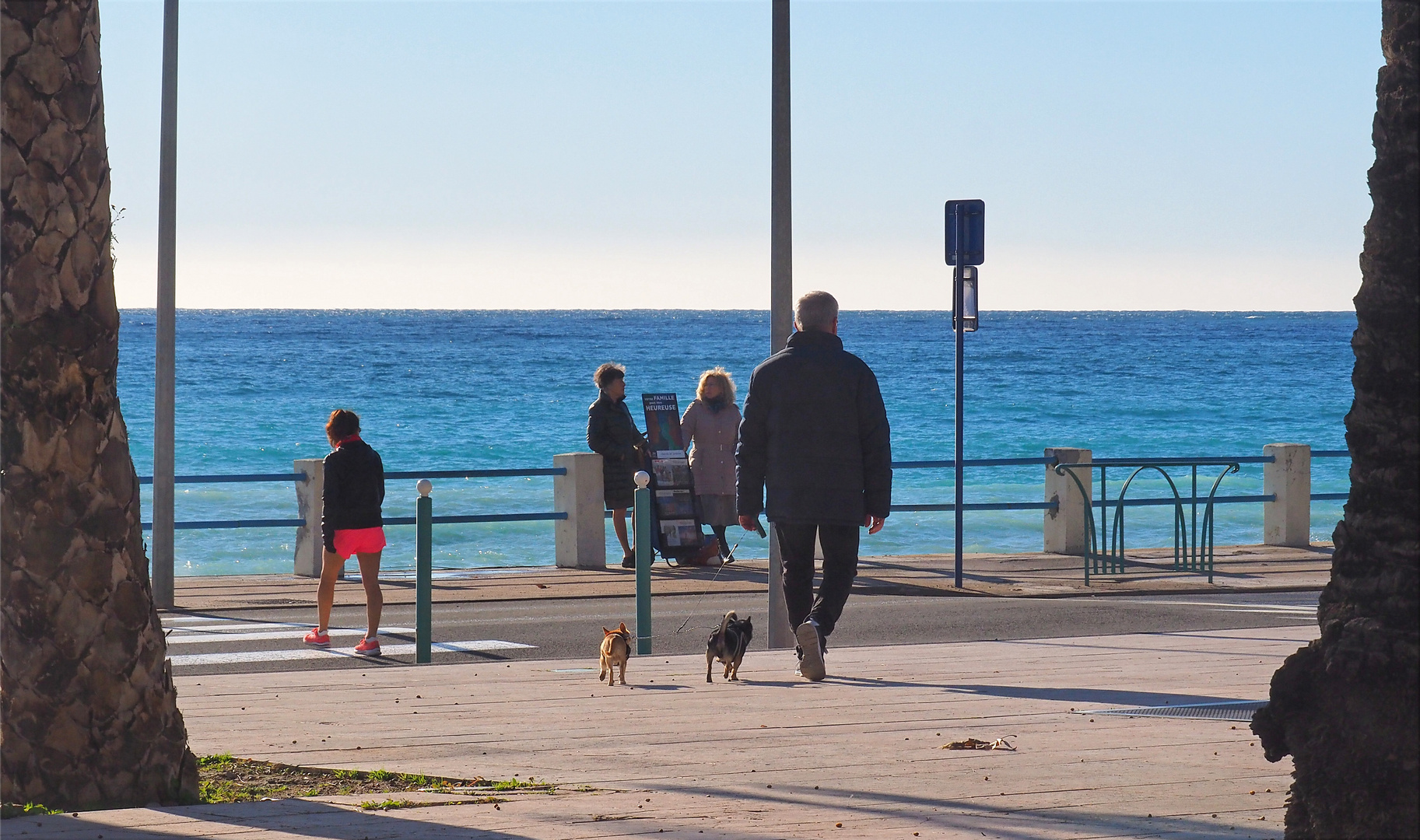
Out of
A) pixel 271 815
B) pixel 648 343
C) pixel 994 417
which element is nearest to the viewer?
pixel 271 815

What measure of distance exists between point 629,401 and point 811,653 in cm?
7192

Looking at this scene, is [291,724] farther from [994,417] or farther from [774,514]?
[994,417]

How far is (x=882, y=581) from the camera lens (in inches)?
590

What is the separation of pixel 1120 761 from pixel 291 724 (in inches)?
130

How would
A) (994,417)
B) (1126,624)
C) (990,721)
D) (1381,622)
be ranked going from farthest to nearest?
1. (994,417)
2. (1126,624)
3. (990,721)
4. (1381,622)

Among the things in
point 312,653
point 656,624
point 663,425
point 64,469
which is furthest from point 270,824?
point 663,425

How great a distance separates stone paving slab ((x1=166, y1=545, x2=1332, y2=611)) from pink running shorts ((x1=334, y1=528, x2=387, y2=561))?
104 inches

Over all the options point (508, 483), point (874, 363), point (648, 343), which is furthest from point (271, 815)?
point (648, 343)

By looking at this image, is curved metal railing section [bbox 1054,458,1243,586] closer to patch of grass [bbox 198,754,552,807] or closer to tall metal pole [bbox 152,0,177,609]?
tall metal pole [bbox 152,0,177,609]

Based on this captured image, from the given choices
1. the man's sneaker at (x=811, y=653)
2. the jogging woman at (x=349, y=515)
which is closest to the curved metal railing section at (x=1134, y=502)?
the jogging woman at (x=349, y=515)

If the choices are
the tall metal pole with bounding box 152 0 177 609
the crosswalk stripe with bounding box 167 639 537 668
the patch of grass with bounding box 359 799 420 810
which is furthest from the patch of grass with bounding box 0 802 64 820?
the tall metal pole with bounding box 152 0 177 609

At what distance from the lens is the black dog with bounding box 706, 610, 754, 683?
8.51 meters

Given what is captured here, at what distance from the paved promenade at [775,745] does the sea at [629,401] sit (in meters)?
10.9

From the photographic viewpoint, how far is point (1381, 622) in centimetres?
373
